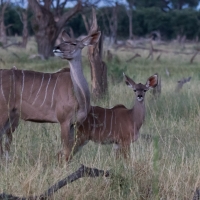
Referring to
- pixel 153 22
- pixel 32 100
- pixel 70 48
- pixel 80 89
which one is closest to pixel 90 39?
pixel 70 48

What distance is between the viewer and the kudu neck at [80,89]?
17.2ft

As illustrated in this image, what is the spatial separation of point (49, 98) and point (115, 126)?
77 cm

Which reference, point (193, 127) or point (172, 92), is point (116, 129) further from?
point (172, 92)

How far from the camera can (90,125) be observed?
5520mm

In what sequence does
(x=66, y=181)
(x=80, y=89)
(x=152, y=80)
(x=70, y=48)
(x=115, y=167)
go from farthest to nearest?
(x=152, y=80), (x=80, y=89), (x=70, y=48), (x=115, y=167), (x=66, y=181)

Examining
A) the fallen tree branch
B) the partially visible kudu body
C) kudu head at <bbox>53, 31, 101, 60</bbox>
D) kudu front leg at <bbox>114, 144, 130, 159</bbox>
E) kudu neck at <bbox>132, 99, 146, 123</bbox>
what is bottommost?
kudu front leg at <bbox>114, 144, 130, 159</bbox>

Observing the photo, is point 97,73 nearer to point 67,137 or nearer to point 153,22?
point 67,137

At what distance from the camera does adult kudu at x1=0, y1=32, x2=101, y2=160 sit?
521cm

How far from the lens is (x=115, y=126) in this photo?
5656 millimetres

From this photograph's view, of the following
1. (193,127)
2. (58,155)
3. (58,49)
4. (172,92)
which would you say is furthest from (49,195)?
(172,92)

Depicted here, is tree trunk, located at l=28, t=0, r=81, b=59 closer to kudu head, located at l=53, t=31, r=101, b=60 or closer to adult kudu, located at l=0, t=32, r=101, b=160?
kudu head, located at l=53, t=31, r=101, b=60

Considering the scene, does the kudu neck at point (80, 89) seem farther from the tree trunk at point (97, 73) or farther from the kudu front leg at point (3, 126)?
the tree trunk at point (97, 73)

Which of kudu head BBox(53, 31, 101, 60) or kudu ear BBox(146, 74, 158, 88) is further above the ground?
kudu head BBox(53, 31, 101, 60)

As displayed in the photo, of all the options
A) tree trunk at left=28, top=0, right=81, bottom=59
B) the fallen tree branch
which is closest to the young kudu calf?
the fallen tree branch
